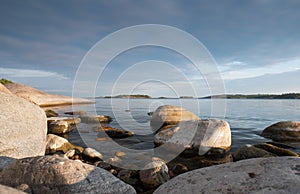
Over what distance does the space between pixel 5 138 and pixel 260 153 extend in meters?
7.83

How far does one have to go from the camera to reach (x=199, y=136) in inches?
342

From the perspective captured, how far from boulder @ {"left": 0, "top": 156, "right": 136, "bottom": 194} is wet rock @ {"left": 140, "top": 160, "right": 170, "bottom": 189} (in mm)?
1571

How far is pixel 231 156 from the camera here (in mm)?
8391

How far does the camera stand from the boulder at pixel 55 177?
3439 mm

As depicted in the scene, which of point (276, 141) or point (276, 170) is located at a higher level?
point (276, 170)

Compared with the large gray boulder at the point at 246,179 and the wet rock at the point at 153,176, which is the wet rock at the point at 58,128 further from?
the large gray boulder at the point at 246,179

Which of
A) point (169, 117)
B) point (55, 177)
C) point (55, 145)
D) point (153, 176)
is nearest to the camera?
point (55, 177)

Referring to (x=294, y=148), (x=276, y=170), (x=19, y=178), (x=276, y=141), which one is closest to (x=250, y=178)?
(x=276, y=170)

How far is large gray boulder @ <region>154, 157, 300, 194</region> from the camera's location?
8.18 feet

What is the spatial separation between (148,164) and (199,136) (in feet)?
11.9

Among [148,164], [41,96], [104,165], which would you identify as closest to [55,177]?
[148,164]

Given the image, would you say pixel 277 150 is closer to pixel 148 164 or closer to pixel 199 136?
pixel 199 136

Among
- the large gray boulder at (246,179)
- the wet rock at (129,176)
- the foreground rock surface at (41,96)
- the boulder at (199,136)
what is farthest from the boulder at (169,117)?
the foreground rock surface at (41,96)

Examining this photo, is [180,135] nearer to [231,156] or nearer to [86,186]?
[231,156]
